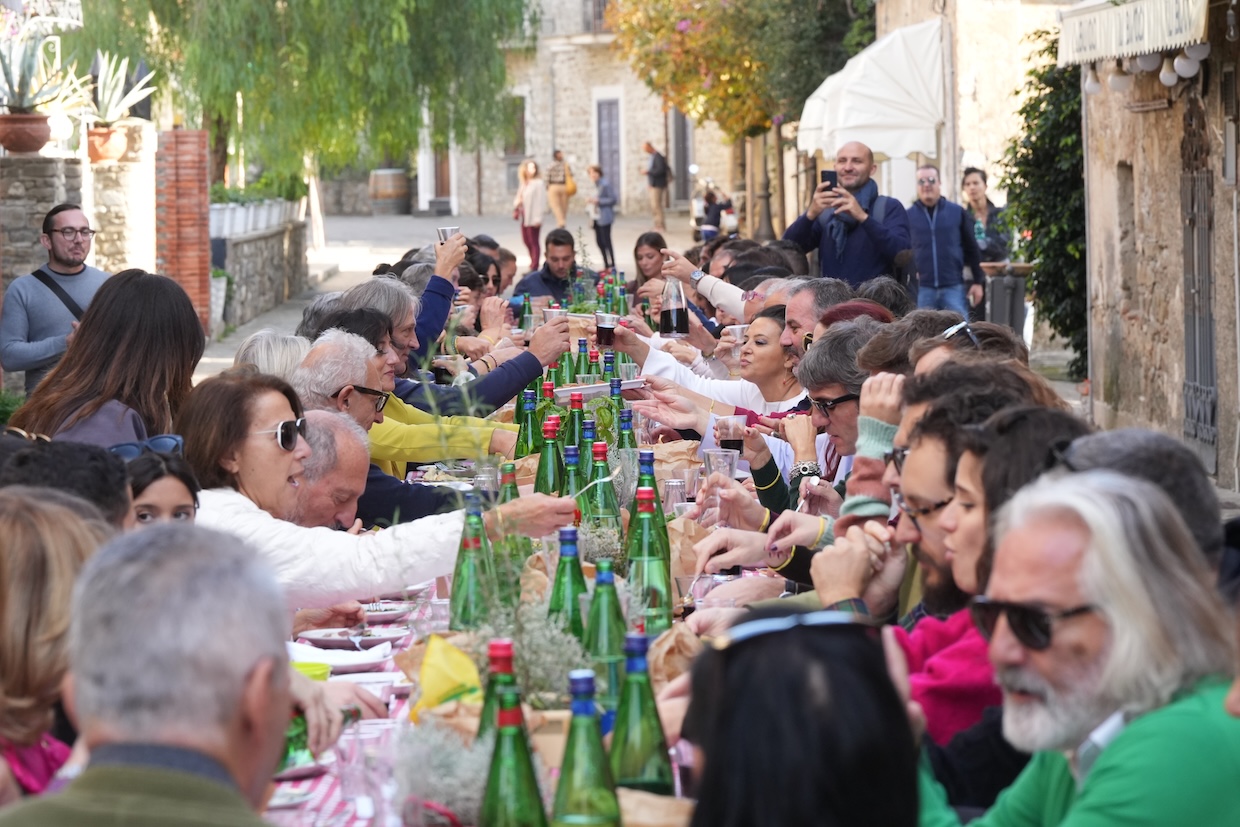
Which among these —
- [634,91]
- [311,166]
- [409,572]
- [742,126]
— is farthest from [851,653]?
[634,91]

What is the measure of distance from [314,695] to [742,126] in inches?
986

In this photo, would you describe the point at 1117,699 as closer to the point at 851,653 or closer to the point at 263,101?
the point at 851,653

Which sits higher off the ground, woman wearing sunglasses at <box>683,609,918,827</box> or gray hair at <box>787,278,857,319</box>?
gray hair at <box>787,278,857,319</box>

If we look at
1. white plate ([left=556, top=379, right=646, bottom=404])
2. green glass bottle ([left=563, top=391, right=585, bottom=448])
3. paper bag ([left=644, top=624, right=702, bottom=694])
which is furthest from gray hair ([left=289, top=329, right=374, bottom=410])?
paper bag ([left=644, top=624, right=702, bottom=694])

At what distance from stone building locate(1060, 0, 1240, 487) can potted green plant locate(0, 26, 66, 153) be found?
6851 millimetres

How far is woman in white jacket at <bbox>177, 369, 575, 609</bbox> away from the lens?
3.70m

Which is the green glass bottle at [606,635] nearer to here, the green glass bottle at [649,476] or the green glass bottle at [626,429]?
the green glass bottle at [649,476]

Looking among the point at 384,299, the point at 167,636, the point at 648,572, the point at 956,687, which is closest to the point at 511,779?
the point at 167,636

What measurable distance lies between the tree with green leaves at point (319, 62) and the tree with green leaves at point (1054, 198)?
8.75 meters

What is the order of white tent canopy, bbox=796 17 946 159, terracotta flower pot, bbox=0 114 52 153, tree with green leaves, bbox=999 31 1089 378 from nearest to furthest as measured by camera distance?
terracotta flower pot, bbox=0 114 52 153
tree with green leaves, bbox=999 31 1089 378
white tent canopy, bbox=796 17 946 159

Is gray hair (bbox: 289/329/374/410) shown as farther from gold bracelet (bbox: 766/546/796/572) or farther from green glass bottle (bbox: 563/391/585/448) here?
gold bracelet (bbox: 766/546/796/572)

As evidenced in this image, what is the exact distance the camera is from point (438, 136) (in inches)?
831

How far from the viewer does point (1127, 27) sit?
30.0 feet

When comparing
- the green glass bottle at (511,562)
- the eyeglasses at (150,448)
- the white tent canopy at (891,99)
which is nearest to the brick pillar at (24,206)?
the white tent canopy at (891,99)
